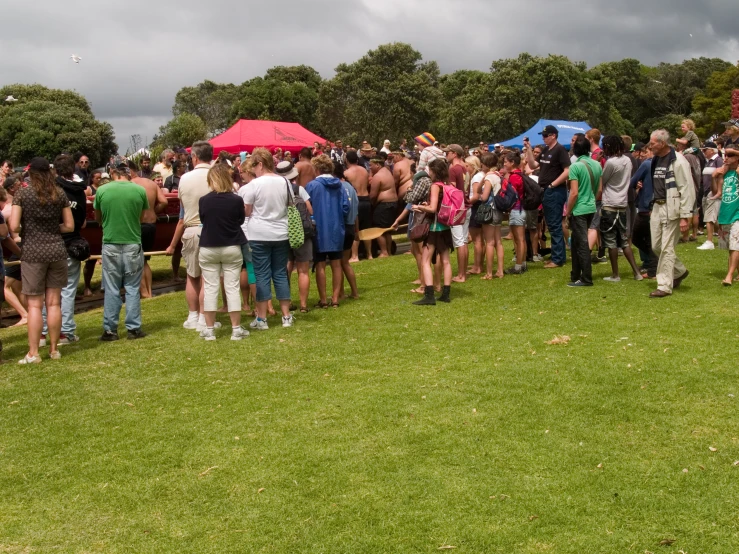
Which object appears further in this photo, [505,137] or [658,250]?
[505,137]

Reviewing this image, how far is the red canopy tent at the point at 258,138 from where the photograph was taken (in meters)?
28.9

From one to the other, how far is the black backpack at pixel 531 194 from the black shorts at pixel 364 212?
393cm

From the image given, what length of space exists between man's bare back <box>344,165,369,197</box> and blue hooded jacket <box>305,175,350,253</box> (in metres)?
4.91

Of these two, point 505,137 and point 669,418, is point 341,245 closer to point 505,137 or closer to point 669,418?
point 669,418

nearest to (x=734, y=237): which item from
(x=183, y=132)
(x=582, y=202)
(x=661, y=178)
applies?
(x=661, y=178)

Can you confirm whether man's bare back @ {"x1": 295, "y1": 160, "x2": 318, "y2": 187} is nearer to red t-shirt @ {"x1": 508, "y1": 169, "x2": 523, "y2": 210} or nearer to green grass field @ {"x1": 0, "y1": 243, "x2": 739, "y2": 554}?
red t-shirt @ {"x1": 508, "y1": 169, "x2": 523, "y2": 210}

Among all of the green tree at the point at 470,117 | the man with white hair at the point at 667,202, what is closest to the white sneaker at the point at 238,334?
the man with white hair at the point at 667,202

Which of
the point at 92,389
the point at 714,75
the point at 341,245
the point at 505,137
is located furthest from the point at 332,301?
the point at 714,75

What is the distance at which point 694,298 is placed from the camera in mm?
9180

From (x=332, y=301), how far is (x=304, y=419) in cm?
433

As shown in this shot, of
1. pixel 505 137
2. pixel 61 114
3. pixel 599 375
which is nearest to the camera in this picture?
pixel 599 375

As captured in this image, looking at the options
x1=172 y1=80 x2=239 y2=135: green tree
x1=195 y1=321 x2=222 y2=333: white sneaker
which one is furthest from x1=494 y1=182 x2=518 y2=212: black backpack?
x1=172 y1=80 x2=239 y2=135: green tree

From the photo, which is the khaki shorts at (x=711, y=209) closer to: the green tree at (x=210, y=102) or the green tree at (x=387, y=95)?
the green tree at (x=387, y=95)

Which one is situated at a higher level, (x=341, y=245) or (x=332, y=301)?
(x=341, y=245)
